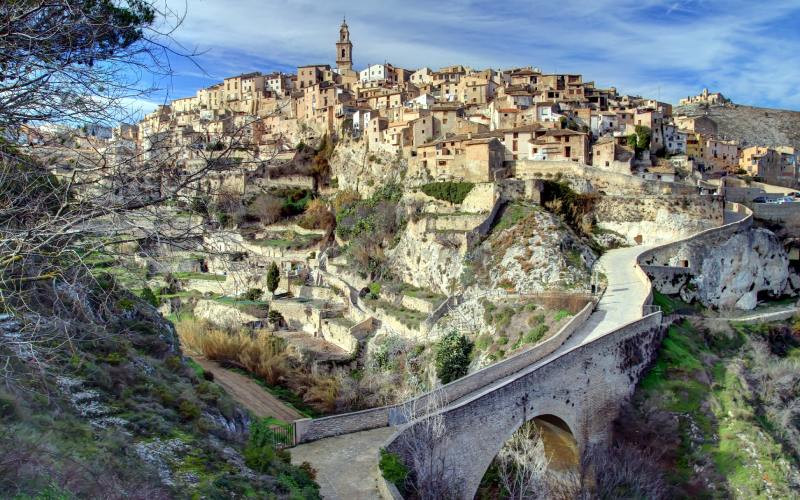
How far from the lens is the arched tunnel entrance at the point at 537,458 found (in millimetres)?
18250

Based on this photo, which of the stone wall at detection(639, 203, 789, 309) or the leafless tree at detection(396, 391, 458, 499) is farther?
the stone wall at detection(639, 203, 789, 309)

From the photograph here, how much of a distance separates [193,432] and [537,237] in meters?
22.1

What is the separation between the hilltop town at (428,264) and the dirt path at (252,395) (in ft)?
0.46

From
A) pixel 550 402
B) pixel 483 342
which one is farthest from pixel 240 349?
pixel 550 402

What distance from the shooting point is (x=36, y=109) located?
609 cm

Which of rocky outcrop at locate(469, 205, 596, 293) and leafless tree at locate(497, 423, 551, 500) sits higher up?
rocky outcrop at locate(469, 205, 596, 293)

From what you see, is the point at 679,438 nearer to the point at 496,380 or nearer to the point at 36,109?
the point at 496,380

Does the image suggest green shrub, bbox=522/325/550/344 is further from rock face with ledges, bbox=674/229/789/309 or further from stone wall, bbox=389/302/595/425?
rock face with ledges, bbox=674/229/789/309

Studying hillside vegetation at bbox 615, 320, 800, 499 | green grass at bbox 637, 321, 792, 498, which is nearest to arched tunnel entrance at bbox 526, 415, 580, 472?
hillside vegetation at bbox 615, 320, 800, 499

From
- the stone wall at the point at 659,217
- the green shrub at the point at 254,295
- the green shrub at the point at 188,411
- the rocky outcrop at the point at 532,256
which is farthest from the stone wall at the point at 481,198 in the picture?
the green shrub at the point at 188,411

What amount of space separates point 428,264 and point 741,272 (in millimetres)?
16405

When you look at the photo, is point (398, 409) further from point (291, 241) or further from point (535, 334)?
point (291, 241)

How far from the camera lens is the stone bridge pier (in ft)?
47.9

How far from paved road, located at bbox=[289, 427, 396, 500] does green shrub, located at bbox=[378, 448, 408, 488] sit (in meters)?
0.23
